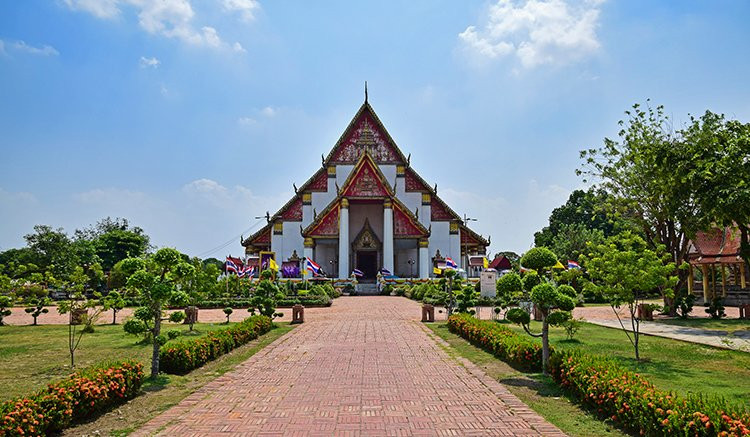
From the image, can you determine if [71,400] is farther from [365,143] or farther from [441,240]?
[365,143]

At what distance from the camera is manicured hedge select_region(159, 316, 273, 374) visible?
1034cm

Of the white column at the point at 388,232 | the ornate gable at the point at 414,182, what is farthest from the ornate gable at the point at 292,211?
the ornate gable at the point at 414,182

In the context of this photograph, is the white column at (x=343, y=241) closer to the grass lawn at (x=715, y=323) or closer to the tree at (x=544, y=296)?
the grass lawn at (x=715, y=323)

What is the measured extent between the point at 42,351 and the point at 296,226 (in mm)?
33178

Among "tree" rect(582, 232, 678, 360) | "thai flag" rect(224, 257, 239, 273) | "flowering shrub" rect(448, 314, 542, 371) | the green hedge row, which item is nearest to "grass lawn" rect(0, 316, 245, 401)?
"flowering shrub" rect(448, 314, 542, 371)

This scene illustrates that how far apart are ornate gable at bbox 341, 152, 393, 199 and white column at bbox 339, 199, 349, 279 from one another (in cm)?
134

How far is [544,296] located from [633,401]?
3.53 m

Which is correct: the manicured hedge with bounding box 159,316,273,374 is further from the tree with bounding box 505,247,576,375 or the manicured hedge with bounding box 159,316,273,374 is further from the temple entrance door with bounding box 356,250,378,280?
the temple entrance door with bounding box 356,250,378,280

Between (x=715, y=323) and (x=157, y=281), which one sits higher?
(x=157, y=281)

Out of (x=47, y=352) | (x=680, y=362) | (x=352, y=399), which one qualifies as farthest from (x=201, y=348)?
(x=680, y=362)

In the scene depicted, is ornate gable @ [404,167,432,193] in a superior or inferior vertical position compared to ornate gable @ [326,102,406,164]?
inferior

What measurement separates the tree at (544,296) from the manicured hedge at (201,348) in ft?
20.8

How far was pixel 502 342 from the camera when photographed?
39.2 ft

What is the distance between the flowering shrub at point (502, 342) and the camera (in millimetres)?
10625
